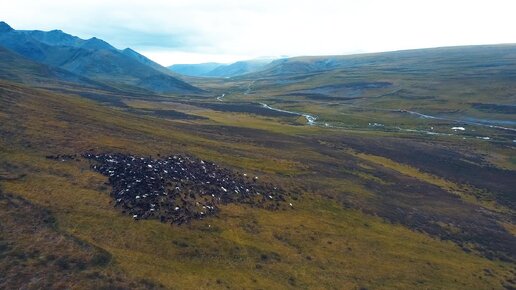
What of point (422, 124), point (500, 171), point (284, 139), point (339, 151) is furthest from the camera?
point (422, 124)

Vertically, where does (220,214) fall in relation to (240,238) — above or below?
above

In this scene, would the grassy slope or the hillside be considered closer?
the hillside

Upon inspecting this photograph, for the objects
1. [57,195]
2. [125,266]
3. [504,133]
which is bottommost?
[504,133]

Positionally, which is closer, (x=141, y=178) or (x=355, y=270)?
(x=355, y=270)

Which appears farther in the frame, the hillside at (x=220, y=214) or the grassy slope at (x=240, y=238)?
the grassy slope at (x=240, y=238)

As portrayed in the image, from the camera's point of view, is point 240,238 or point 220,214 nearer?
point 240,238

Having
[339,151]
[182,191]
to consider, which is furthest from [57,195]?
[339,151]

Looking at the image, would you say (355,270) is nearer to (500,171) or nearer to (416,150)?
(500,171)

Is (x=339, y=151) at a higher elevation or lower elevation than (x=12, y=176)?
lower
